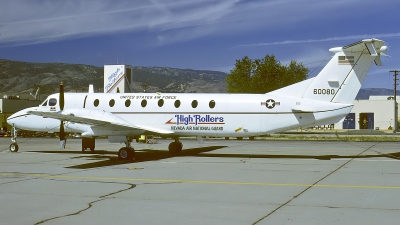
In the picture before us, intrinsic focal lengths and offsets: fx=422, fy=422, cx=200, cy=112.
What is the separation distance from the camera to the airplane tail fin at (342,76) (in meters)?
20.7

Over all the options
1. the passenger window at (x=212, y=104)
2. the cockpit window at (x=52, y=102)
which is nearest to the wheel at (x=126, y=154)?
the passenger window at (x=212, y=104)

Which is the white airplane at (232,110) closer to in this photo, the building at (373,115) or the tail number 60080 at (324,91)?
the tail number 60080 at (324,91)

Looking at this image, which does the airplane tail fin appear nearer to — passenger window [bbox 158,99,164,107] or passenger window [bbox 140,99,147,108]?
passenger window [bbox 158,99,164,107]

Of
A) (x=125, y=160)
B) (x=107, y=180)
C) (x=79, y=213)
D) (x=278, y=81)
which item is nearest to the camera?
(x=79, y=213)

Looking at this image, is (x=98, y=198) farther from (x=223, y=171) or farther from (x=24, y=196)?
(x=223, y=171)

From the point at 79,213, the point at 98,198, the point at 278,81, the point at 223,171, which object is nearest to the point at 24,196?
the point at 98,198

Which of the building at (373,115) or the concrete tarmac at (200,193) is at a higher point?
the building at (373,115)

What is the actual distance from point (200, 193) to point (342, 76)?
12150mm

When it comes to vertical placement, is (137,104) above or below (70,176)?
above

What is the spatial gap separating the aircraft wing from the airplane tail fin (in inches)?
309

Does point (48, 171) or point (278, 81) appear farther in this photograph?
point (278, 81)

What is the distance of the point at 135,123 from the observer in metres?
22.8

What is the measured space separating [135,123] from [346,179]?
12.1m

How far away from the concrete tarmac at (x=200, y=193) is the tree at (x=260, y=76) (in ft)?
189
